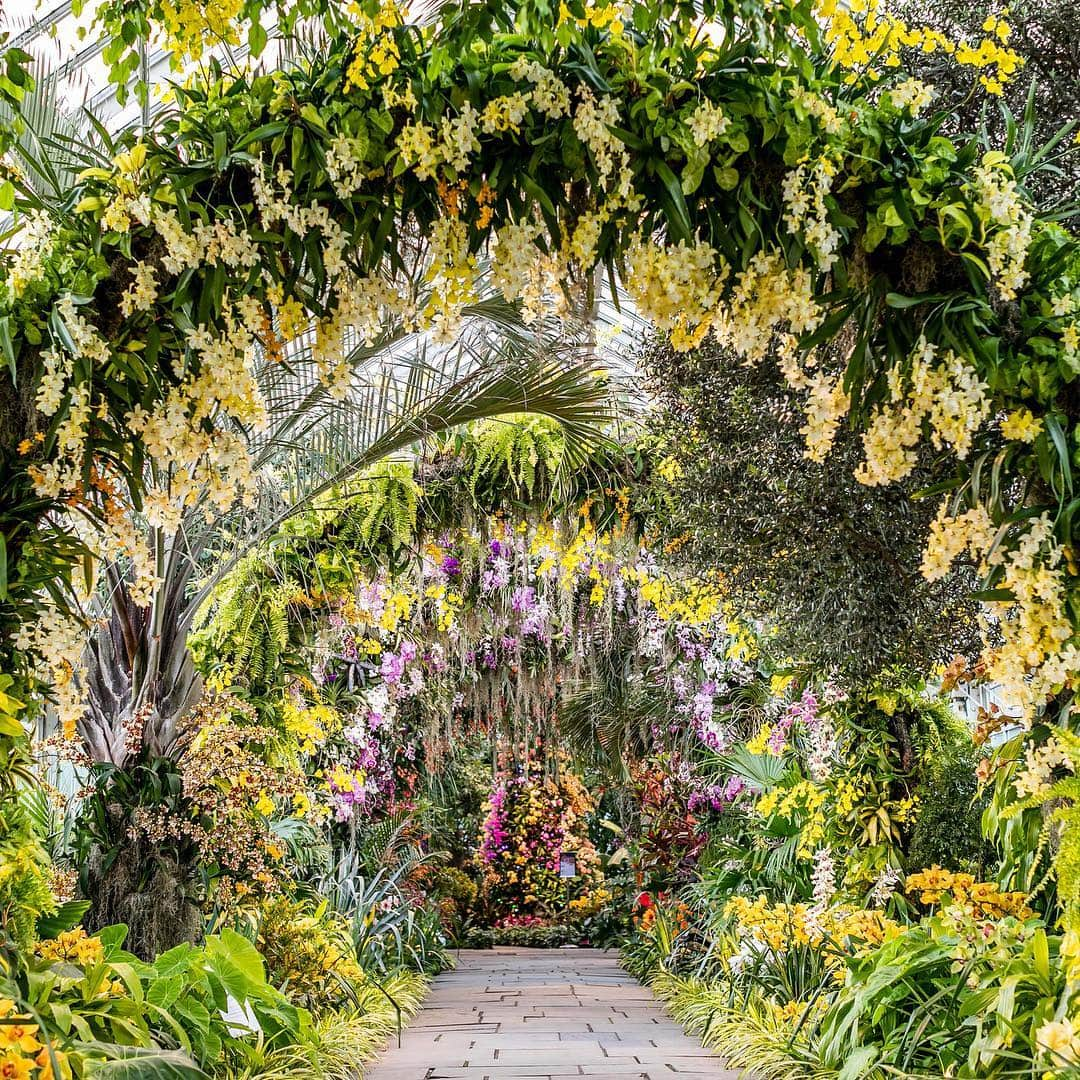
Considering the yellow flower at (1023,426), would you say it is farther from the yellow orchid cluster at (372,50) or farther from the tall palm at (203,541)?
the tall palm at (203,541)

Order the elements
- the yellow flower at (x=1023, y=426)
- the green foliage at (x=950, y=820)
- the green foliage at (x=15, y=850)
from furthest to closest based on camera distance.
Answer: the green foliage at (x=950, y=820) → the green foliage at (x=15, y=850) → the yellow flower at (x=1023, y=426)

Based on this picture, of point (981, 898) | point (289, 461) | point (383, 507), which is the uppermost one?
point (289, 461)

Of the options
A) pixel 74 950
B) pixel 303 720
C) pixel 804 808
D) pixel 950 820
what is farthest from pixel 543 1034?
pixel 74 950

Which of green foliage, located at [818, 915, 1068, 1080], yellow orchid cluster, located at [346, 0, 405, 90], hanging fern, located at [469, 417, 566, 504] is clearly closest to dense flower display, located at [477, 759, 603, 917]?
hanging fern, located at [469, 417, 566, 504]

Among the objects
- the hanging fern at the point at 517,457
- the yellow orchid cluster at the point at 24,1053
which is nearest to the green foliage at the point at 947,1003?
the yellow orchid cluster at the point at 24,1053

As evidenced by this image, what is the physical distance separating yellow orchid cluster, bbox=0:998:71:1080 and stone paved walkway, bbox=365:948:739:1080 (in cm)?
253

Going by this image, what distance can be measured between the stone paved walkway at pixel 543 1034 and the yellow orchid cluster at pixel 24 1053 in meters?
2.53

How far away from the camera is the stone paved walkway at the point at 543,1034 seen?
Answer: 14.1 ft

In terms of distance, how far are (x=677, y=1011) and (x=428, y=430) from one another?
11.9ft

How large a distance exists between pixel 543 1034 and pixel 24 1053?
366 cm

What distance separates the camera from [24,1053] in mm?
2010

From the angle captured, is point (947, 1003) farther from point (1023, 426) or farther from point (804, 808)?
point (804, 808)

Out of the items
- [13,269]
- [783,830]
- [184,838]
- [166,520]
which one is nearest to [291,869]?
[184,838]

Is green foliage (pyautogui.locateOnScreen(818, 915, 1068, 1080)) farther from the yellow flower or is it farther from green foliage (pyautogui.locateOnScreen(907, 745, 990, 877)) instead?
the yellow flower
